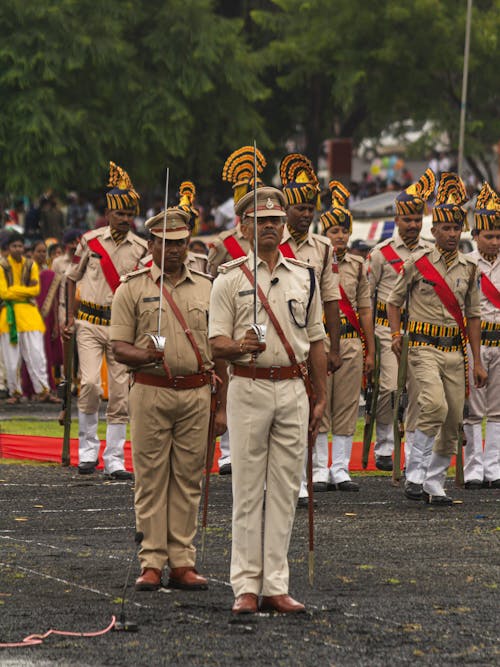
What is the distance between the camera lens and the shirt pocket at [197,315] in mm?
10000

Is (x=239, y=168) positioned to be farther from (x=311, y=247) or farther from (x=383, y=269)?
(x=311, y=247)

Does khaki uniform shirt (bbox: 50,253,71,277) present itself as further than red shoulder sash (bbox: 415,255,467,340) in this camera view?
Yes

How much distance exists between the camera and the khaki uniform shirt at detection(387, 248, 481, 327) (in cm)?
1320

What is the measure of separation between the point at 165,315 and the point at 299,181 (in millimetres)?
3261

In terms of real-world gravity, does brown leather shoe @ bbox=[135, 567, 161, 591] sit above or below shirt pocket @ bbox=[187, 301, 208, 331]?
below

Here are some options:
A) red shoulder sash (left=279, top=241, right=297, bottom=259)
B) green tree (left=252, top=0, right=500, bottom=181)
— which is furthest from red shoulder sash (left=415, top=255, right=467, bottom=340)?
green tree (left=252, top=0, right=500, bottom=181)

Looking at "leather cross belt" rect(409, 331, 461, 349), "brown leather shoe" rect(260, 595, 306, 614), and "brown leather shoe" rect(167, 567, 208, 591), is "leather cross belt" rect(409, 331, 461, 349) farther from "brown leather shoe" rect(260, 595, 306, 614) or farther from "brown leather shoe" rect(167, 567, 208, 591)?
"brown leather shoe" rect(260, 595, 306, 614)

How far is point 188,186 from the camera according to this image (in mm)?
15977

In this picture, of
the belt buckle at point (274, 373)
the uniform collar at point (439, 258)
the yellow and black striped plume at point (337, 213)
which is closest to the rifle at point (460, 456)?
the uniform collar at point (439, 258)

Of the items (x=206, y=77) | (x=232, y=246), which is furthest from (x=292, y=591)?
(x=206, y=77)

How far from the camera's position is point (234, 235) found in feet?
45.7

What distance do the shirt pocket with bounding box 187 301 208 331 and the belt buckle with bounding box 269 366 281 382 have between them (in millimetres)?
909

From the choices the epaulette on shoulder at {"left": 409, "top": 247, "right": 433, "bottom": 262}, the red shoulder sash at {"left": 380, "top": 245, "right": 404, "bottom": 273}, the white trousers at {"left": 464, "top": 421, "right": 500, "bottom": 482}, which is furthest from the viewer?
the red shoulder sash at {"left": 380, "top": 245, "right": 404, "bottom": 273}

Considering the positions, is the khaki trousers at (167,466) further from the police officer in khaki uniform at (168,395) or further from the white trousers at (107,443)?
the white trousers at (107,443)
